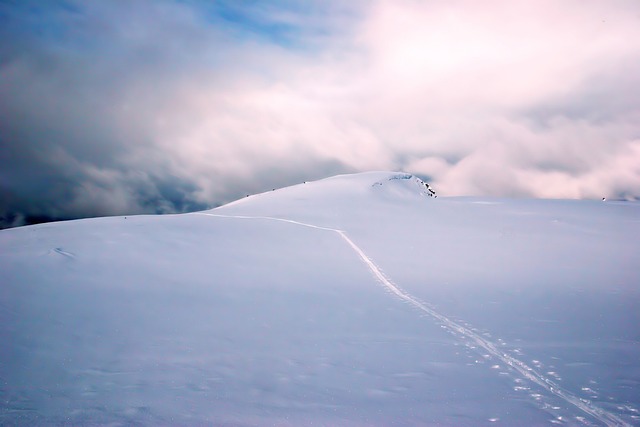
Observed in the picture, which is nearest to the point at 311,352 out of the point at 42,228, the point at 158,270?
Result: the point at 158,270

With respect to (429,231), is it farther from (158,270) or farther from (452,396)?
(452,396)

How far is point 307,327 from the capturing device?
1084cm

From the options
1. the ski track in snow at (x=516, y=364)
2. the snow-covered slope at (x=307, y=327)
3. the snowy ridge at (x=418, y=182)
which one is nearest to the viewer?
the ski track in snow at (x=516, y=364)

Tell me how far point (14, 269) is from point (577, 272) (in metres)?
20.2

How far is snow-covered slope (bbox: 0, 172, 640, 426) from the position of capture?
683 centimetres

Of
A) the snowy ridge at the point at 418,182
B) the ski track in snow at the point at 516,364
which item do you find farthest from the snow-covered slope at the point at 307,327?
the snowy ridge at the point at 418,182

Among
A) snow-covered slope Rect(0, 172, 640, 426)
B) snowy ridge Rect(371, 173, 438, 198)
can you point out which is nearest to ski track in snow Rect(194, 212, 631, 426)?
snow-covered slope Rect(0, 172, 640, 426)

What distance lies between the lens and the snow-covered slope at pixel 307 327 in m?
6.83

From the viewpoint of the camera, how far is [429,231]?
24938 mm

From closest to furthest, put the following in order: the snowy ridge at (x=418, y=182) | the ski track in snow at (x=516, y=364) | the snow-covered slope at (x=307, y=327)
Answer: the ski track in snow at (x=516, y=364) < the snow-covered slope at (x=307, y=327) < the snowy ridge at (x=418, y=182)

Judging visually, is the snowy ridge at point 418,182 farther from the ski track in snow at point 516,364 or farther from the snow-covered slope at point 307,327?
the ski track in snow at point 516,364

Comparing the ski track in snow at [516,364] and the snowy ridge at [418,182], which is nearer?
the ski track in snow at [516,364]

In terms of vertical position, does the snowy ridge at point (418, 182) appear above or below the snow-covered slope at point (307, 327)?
above

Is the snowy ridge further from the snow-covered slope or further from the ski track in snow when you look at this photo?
the ski track in snow
